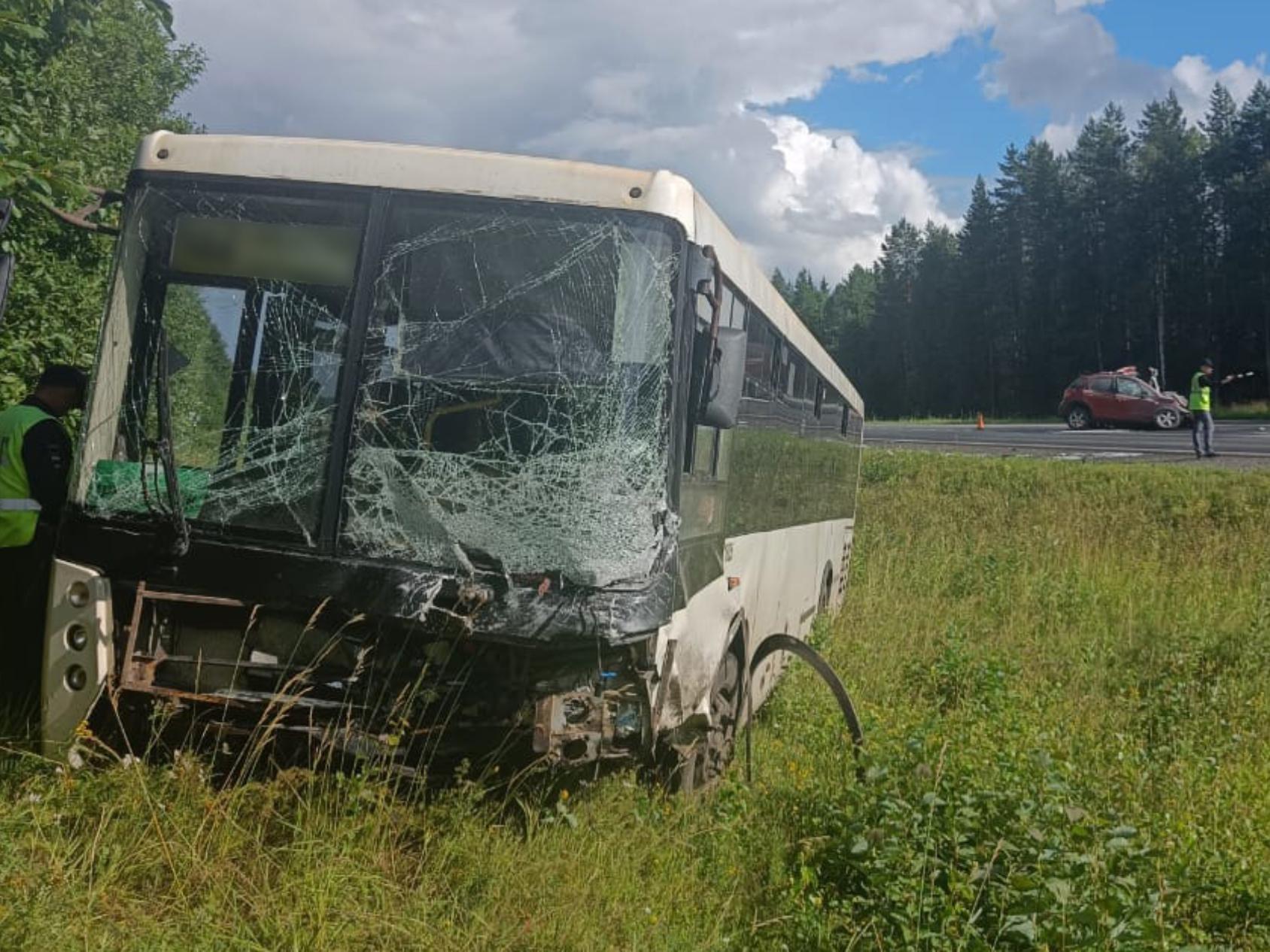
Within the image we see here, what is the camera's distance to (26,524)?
5930 mm

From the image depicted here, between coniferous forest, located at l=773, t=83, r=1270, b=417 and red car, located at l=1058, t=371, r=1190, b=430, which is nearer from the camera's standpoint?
red car, located at l=1058, t=371, r=1190, b=430

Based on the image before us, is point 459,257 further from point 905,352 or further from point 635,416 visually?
point 905,352

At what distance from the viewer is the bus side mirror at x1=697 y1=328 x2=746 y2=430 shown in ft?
16.8

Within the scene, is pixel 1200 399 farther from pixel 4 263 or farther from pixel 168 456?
pixel 4 263

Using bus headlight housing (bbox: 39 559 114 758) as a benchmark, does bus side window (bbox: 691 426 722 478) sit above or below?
above

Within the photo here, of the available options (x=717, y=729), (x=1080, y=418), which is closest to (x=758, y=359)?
(x=717, y=729)

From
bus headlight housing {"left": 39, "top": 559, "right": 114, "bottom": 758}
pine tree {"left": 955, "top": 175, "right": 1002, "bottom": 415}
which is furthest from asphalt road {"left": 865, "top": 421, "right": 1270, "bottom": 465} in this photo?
pine tree {"left": 955, "top": 175, "right": 1002, "bottom": 415}

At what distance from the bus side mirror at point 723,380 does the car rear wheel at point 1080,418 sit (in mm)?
37831

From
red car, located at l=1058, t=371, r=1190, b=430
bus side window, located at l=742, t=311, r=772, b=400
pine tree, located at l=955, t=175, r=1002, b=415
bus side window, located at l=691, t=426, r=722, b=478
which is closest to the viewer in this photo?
bus side window, located at l=691, t=426, r=722, b=478

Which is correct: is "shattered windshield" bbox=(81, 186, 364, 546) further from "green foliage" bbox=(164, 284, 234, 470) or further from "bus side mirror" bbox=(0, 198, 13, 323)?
Result: "bus side mirror" bbox=(0, 198, 13, 323)

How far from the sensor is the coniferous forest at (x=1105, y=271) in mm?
65125

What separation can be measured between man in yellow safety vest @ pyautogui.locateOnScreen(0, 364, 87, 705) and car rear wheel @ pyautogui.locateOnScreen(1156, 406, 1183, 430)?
125ft

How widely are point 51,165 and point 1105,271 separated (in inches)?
2882

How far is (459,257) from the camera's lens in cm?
512
